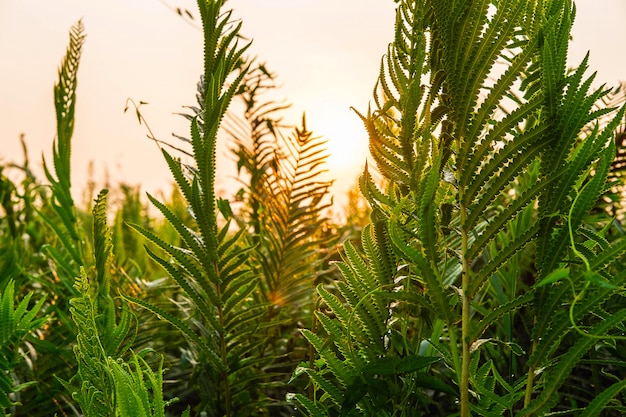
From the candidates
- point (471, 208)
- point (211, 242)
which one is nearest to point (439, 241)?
point (471, 208)

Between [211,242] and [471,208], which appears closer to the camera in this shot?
[471,208]

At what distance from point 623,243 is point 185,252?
13.2 inches

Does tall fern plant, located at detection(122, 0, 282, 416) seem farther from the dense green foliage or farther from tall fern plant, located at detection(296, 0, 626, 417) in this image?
tall fern plant, located at detection(296, 0, 626, 417)

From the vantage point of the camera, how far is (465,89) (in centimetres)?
45

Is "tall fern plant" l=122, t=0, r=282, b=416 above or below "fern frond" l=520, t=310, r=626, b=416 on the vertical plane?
above

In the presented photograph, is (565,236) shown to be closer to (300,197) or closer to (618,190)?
(618,190)

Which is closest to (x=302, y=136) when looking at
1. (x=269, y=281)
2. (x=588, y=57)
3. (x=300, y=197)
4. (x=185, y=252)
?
(x=300, y=197)

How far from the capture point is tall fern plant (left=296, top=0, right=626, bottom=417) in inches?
15.9

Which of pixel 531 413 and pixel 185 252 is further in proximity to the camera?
pixel 185 252

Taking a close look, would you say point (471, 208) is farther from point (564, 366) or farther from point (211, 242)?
point (211, 242)

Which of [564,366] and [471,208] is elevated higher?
[471,208]

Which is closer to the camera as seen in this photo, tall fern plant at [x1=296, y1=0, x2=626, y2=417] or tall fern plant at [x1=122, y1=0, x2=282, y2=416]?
tall fern plant at [x1=296, y1=0, x2=626, y2=417]

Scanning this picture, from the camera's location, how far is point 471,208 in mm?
447

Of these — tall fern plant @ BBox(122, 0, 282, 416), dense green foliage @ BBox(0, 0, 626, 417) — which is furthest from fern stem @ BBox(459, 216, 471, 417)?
tall fern plant @ BBox(122, 0, 282, 416)
